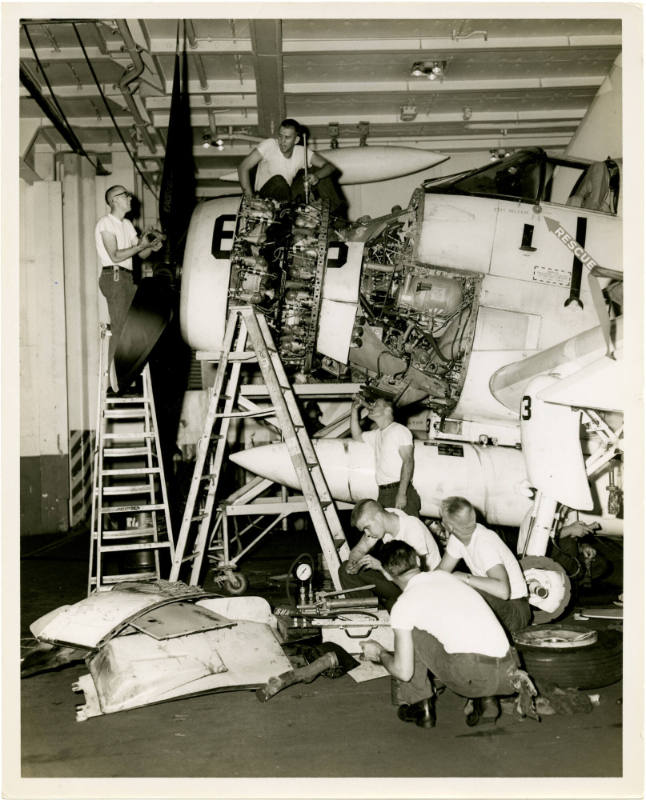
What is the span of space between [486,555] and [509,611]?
504 mm

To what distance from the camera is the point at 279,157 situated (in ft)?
21.6

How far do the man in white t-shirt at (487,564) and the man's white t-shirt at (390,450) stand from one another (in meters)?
1.77

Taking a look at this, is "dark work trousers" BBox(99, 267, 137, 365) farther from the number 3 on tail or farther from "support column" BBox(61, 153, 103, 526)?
"support column" BBox(61, 153, 103, 526)

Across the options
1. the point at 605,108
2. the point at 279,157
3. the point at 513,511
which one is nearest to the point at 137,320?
the point at 279,157

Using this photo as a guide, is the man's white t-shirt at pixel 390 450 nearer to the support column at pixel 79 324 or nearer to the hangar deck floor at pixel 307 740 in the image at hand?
the hangar deck floor at pixel 307 740

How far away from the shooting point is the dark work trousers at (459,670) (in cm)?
365

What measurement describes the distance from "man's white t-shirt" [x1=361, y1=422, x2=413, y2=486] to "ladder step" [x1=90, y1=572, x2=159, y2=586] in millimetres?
2447

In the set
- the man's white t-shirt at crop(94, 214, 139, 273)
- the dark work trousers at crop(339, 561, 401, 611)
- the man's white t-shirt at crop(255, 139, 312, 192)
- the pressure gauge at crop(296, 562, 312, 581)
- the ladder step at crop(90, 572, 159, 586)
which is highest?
the man's white t-shirt at crop(255, 139, 312, 192)

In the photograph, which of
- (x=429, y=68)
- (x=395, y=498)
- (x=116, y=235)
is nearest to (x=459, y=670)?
(x=395, y=498)

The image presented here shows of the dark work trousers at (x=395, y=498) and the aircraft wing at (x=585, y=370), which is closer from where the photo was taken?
the aircraft wing at (x=585, y=370)

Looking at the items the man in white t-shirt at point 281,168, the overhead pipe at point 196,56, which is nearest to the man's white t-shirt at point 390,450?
the man in white t-shirt at point 281,168

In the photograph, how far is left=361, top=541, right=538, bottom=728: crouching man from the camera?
3654 mm

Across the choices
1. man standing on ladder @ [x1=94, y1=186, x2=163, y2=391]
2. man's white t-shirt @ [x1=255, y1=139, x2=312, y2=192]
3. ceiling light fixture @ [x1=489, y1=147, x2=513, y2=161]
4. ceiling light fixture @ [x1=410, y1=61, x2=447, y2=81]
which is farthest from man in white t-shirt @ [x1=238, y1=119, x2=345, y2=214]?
ceiling light fixture @ [x1=489, y1=147, x2=513, y2=161]

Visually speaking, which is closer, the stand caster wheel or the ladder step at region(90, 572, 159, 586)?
the ladder step at region(90, 572, 159, 586)
